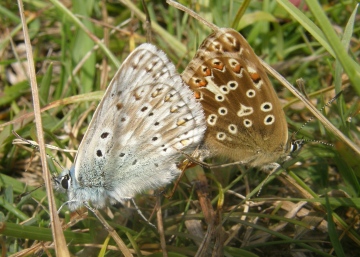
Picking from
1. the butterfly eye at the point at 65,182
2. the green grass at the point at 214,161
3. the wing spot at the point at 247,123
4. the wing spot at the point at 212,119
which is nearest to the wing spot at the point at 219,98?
the wing spot at the point at 212,119

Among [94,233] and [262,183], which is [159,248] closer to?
[94,233]

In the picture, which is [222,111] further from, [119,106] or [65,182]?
[65,182]

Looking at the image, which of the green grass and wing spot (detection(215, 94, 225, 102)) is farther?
wing spot (detection(215, 94, 225, 102))

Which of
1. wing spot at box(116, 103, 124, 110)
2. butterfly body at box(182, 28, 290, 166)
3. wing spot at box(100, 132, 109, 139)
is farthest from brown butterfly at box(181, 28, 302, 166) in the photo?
wing spot at box(100, 132, 109, 139)

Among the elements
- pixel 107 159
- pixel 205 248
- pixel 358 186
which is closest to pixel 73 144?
pixel 107 159

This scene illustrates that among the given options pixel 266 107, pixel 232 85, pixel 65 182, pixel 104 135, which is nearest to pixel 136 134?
pixel 104 135

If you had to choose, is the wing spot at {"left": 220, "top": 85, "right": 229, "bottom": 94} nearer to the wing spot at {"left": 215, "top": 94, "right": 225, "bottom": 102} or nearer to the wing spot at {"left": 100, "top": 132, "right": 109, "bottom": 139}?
the wing spot at {"left": 215, "top": 94, "right": 225, "bottom": 102}

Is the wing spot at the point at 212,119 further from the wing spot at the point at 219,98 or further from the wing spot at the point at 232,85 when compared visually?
the wing spot at the point at 232,85
